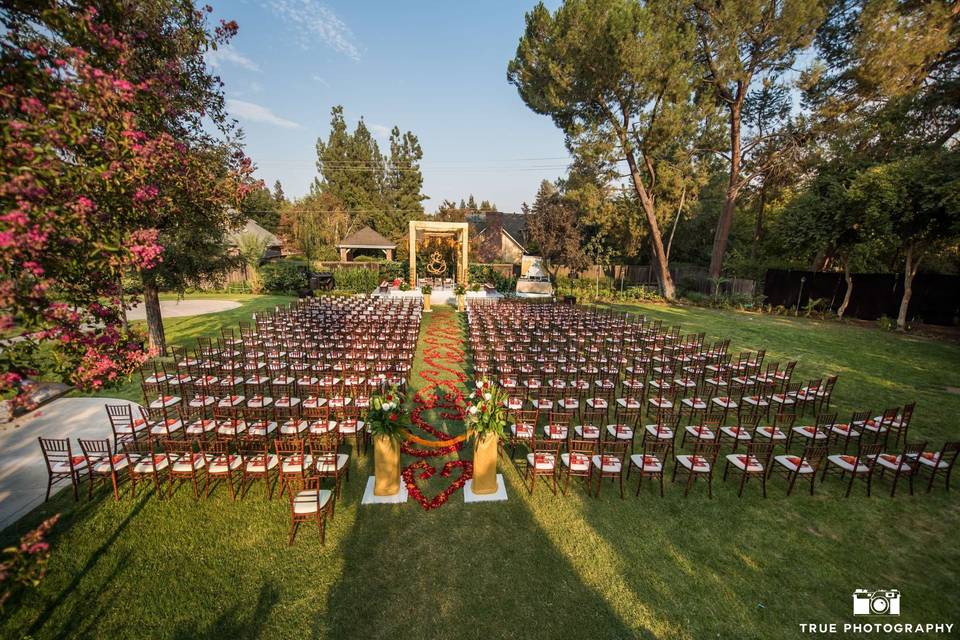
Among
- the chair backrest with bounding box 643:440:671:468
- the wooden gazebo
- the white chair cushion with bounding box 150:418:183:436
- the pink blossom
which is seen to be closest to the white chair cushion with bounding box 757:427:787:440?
the chair backrest with bounding box 643:440:671:468

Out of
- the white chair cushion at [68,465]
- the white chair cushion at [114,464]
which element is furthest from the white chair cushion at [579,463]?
the white chair cushion at [68,465]

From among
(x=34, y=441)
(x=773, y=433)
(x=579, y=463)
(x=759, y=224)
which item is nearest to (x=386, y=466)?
(x=579, y=463)

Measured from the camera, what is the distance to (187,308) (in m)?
24.3

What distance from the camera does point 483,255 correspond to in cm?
4825

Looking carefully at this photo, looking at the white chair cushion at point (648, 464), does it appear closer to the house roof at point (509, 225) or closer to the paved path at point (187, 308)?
the paved path at point (187, 308)

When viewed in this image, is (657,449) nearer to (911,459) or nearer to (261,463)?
(911,459)

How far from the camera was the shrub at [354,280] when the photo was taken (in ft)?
106

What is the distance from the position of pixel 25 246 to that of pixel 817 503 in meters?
11.4

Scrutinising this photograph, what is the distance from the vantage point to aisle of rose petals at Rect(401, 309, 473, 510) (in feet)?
24.3

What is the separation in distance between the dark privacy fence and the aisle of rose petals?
25.4 meters

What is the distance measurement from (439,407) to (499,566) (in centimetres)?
533

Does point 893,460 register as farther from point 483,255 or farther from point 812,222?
point 483,255

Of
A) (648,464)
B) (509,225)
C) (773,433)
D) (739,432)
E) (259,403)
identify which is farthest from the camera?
(509,225)

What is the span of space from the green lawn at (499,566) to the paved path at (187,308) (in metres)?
19.3
